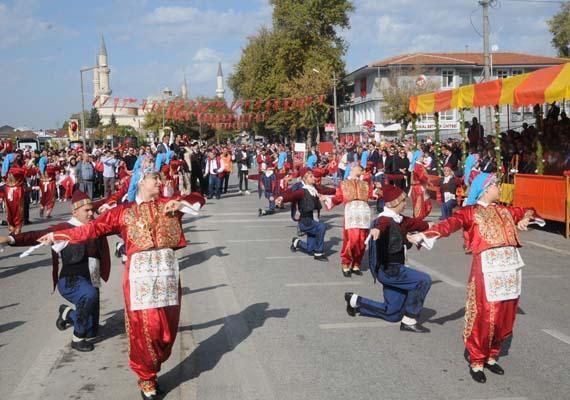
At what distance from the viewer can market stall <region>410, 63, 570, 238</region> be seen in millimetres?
12938

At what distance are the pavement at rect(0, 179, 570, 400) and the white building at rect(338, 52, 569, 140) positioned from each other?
1804 inches

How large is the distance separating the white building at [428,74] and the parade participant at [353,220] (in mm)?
44766

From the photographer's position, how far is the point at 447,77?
61219mm

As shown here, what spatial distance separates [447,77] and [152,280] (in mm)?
59878

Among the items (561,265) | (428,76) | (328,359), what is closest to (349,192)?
(561,265)

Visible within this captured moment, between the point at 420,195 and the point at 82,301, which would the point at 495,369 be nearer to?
the point at 82,301

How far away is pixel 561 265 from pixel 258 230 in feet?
22.5

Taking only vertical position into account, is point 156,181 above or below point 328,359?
above

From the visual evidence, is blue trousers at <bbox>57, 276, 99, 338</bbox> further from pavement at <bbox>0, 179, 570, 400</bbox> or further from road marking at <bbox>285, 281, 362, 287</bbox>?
road marking at <bbox>285, 281, 362, 287</bbox>

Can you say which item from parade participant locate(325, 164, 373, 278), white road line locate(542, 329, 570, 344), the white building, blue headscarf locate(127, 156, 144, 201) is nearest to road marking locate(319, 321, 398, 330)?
white road line locate(542, 329, 570, 344)

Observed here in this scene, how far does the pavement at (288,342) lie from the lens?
516 centimetres

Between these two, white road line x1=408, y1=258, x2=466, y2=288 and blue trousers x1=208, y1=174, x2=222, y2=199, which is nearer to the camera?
white road line x1=408, y1=258, x2=466, y2=288

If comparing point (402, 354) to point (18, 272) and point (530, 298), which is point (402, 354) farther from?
point (18, 272)

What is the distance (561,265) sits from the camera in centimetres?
1023
